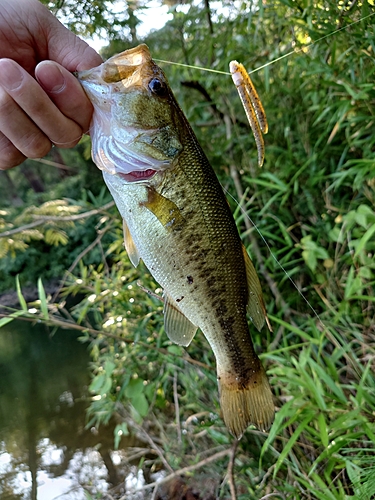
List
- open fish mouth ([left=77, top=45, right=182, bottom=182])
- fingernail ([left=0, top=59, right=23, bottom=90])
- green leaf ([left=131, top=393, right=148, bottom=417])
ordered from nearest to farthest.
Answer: fingernail ([left=0, top=59, right=23, bottom=90]), open fish mouth ([left=77, top=45, right=182, bottom=182]), green leaf ([left=131, top=393, right=148, bottom=417])

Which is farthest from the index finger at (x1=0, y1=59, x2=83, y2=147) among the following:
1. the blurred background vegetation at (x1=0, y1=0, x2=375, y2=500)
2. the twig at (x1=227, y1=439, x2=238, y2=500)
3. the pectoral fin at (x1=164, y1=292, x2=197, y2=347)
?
the twig at (x1=227, y1=439, x2=238, y2=500)

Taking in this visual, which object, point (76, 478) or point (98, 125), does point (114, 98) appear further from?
point (76, 478)

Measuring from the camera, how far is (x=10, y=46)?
136 cm

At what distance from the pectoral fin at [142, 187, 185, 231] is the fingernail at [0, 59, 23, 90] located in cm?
49

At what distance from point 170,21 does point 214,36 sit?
44 cm

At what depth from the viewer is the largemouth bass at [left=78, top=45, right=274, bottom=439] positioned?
1181 mm

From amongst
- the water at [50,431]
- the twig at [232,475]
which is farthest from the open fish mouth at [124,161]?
the water at [50,431]

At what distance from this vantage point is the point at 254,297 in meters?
1.29

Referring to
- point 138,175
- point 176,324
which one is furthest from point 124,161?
point 176,324

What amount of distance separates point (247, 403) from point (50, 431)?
5.90m

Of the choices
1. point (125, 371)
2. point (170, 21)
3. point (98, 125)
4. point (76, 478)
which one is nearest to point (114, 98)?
point (98, 125)

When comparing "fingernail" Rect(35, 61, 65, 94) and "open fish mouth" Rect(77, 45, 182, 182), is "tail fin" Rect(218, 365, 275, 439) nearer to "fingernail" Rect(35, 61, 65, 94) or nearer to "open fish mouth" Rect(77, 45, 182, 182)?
"open fish mouth" Rect(77, 45, 182, 182)

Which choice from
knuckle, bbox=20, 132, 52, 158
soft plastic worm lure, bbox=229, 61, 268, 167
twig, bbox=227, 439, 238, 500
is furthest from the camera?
twig, bbox=227, 439, 238, 500

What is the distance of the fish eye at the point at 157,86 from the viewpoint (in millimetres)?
1175
